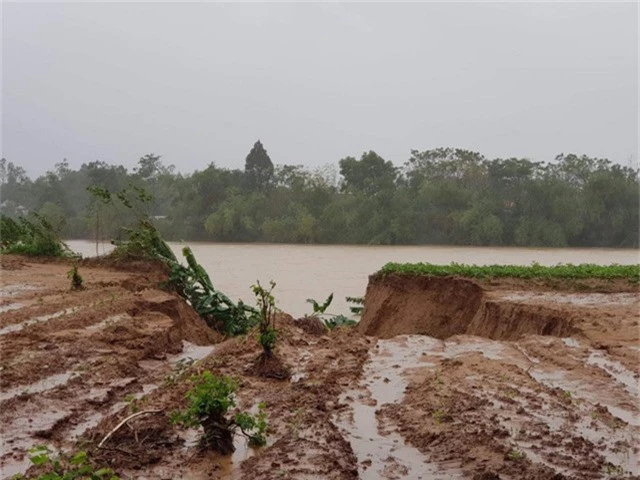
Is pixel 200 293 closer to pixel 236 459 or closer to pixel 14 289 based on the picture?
pixel 14 289

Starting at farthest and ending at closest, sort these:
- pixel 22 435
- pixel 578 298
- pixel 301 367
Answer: pixel 578 298
pixel 301 367
pixel 22 435

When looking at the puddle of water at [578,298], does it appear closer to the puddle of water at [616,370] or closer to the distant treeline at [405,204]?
the puddle of water at [616,370]

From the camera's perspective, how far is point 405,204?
48.6 m

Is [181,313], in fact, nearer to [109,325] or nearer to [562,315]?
[109,325]

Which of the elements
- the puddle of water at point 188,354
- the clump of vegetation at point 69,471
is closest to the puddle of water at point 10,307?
the puddle of water at point 188,354

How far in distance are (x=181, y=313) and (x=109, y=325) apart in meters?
2.80

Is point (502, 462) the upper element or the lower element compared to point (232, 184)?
lower

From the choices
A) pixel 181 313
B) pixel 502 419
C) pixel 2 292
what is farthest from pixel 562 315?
pixel 2 292

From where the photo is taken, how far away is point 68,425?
5.07m

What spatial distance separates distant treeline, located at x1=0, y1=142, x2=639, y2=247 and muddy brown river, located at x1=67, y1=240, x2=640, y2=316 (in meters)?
2.85

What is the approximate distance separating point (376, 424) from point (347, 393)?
2.93ft

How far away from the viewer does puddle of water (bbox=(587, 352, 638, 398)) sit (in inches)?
254

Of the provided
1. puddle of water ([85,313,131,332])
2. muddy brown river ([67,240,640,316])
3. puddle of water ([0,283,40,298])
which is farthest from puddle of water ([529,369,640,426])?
muddy brown river ([67,240,640,316])

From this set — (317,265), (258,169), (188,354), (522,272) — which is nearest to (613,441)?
(188,354)
